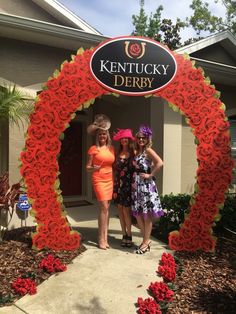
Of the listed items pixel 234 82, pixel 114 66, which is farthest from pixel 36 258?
pixel 234 82

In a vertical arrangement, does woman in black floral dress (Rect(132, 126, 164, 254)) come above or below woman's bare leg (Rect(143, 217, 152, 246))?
above

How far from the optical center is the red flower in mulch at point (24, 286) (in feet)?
13.1

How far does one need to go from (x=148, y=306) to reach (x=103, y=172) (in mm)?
2000

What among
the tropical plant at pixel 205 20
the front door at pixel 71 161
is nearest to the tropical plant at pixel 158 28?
the tropical plant at pixel 205 20

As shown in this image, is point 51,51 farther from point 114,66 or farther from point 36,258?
point 36,258

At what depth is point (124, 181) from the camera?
520 centimetres

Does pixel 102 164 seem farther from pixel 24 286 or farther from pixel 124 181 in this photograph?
pixel 24 286

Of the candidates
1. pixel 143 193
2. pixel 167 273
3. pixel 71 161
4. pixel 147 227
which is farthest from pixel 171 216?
pixel 71 161

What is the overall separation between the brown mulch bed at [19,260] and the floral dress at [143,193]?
1.02m

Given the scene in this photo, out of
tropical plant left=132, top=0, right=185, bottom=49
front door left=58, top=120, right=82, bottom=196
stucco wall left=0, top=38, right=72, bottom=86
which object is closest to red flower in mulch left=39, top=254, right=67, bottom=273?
stucco wall left=0, top=38, right=72, bottom=86

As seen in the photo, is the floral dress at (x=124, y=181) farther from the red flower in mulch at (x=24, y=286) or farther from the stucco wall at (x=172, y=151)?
the stucco wall at (x=172, y=151)

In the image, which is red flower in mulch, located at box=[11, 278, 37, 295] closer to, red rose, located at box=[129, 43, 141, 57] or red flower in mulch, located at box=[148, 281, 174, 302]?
red flower in mulch, located at box=[148, 281, 174, 302]

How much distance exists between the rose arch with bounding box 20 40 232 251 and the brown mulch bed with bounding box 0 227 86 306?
0.54 feet

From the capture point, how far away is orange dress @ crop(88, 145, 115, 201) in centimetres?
509
